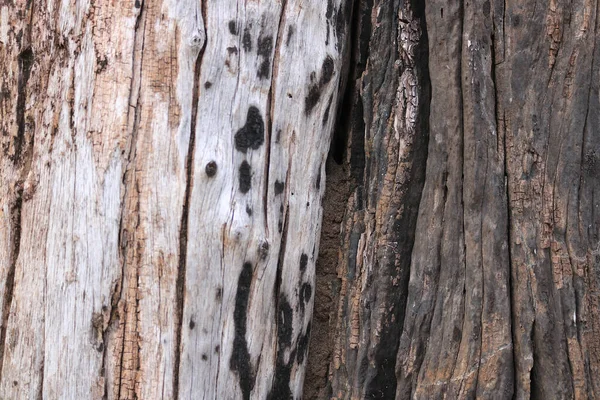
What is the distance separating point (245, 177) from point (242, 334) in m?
0.43

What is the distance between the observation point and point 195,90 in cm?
175

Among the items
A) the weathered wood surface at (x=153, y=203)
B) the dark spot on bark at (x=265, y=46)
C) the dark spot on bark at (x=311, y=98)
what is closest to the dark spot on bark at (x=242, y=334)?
the weathered wood surface at (x=153, y=203)

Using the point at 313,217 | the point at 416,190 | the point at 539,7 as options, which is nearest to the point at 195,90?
the point at 313,217

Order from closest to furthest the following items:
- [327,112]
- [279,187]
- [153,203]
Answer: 1. [153,203]
2. [279,187]
3. [327,112]

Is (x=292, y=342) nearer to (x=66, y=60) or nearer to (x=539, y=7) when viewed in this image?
(x=66, y=60)

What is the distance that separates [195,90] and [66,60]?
379 millimetres

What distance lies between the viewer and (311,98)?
1902 mm

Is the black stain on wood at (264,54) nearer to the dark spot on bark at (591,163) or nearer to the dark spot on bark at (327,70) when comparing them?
the dark spot on bark at (327,70)

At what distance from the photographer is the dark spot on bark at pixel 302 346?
6.29 feet

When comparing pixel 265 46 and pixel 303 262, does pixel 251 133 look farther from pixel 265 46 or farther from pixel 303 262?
pixel 303 262

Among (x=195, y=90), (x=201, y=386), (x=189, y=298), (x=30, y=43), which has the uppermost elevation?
(x=30, y=43)

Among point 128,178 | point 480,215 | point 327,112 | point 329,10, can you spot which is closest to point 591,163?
point 480,215

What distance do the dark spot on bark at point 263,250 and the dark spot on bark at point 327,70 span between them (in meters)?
0.50

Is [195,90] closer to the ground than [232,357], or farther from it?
farther from it
